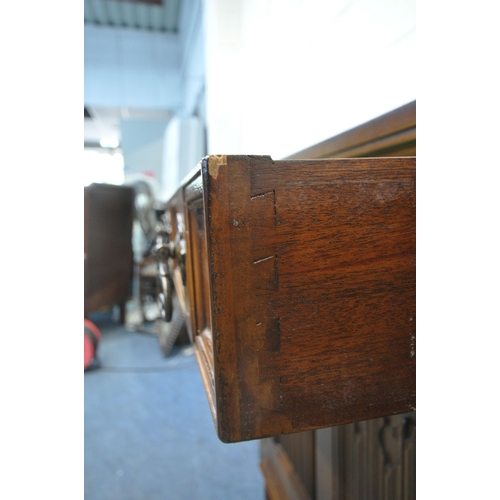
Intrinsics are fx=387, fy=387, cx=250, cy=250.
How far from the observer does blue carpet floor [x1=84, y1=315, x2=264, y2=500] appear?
4.98 ft

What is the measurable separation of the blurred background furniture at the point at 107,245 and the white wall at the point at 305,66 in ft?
4.84

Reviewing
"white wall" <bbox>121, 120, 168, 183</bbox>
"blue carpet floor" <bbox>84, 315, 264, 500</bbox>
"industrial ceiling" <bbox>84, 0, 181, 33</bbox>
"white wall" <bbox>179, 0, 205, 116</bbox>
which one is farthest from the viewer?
"white wall" <bbox>121, 120, 168, 183</bbox>

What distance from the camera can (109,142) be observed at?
24.6ft

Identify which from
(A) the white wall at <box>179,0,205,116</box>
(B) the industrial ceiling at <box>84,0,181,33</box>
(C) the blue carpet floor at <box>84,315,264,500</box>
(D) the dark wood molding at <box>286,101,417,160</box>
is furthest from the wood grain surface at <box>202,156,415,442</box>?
(B) the industrial ceiling at <box>84,0,181,33</box>

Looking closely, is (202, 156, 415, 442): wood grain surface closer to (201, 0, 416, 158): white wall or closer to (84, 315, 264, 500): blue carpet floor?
(201, 0, 416, 158): white wall

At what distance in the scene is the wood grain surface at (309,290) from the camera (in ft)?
1.31

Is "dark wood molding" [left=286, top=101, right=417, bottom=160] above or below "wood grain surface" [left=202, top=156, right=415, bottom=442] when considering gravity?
above

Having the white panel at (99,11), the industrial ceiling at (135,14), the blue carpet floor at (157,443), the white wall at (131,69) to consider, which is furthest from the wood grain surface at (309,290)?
the white wall at (131,69)

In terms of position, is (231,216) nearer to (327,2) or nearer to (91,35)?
(327,2)

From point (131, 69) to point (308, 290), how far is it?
5436mm

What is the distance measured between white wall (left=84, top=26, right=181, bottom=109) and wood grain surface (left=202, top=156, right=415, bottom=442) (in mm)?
5235

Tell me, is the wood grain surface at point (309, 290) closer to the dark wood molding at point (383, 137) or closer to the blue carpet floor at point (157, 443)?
the dark wood molding at point (383, 137)
